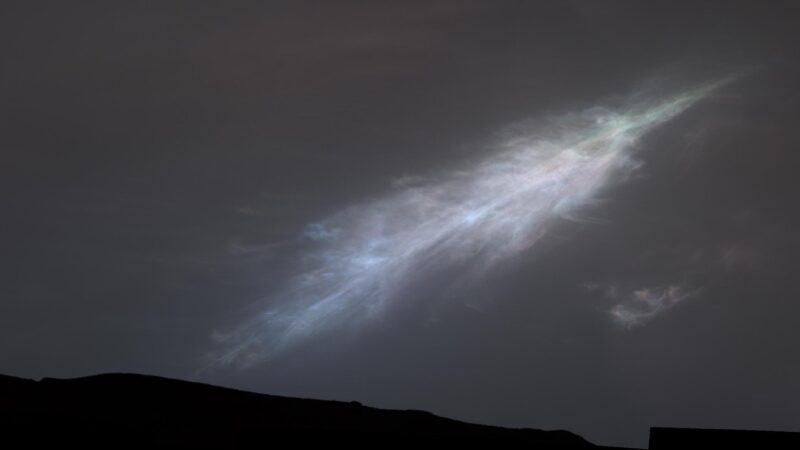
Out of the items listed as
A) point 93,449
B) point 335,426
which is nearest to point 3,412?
point 93,449

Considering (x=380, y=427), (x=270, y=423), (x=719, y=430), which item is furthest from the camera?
(x=380, y=427)

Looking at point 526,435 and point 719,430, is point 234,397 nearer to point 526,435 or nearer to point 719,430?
point 526,435

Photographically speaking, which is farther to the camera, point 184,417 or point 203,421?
point 184,417

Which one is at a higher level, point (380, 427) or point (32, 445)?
point (380, 427)

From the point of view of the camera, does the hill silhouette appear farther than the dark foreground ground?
Yes

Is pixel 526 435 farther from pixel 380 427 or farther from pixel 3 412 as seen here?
pixel 3 412

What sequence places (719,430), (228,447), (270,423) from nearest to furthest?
1. (719,430)
2. (228,447)
3. (270,423)

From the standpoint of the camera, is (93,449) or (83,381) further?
(83,381)

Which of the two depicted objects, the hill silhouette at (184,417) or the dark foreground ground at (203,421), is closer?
the dark foreground ground at (203,421)
